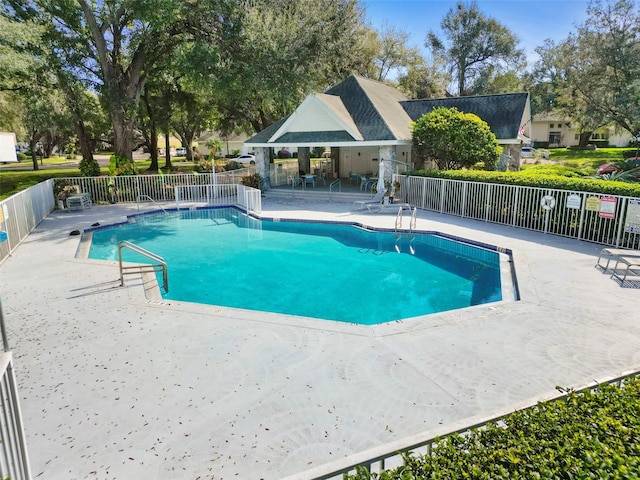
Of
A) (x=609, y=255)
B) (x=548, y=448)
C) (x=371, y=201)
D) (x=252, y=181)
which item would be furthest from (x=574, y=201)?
(x=252, y=181)

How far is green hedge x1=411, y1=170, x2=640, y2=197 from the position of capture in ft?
37.3

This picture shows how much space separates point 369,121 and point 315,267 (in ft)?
37.2

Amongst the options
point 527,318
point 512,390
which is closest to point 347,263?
point 527,318

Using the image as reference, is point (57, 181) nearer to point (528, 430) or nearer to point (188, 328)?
point (188, 328)

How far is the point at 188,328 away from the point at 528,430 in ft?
17.3

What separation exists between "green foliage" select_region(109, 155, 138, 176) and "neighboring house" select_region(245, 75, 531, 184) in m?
6.13

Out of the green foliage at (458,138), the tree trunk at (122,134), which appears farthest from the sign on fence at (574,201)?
the tree trunk at (122,134)

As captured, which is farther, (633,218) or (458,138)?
(458,138)

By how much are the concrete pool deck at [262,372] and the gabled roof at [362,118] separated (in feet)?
42.9

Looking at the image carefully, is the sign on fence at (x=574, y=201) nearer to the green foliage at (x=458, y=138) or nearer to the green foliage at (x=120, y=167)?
the green foliage at (x=458, y=138)

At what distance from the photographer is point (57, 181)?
19.8m

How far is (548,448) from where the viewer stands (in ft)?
9.36

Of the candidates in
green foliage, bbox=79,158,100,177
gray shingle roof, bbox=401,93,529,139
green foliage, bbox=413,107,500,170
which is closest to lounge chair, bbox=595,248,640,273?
green foliage, bbox=413,107,500,170

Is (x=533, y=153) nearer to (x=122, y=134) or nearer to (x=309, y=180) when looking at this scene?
(x=309, y=180)
